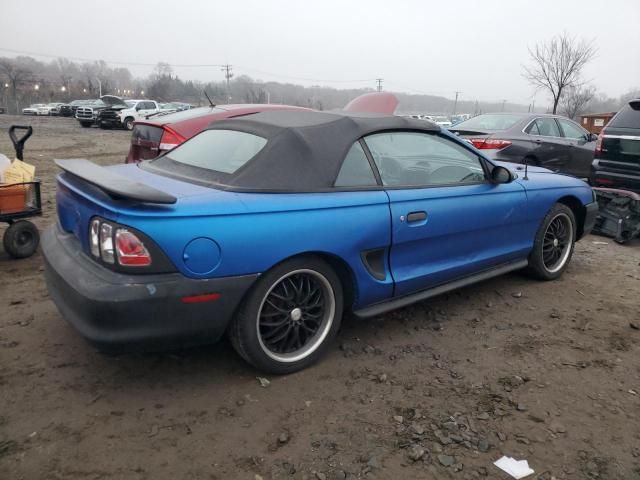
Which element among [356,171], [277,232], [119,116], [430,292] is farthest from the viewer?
[119,116]

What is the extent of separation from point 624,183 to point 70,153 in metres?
12.9

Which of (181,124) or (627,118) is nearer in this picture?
(181,124)

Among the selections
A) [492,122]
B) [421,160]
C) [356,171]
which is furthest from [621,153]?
[356,171]

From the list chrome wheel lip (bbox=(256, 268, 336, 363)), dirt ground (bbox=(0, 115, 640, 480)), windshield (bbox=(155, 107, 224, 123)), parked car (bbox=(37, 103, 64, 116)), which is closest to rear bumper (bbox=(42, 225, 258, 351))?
chrome wheel lip (bbox=(256, 268, 336, 363))

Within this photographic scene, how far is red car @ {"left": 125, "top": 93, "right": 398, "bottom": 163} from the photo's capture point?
511cm

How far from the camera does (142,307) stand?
2.28 meters

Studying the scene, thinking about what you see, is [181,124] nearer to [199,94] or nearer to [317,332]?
[317,332]

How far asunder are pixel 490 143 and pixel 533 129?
888 millimetres

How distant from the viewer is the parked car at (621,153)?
6.21 metres

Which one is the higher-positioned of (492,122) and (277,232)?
(492,122)

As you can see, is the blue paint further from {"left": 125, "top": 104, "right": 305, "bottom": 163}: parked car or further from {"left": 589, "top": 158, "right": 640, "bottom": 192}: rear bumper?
{"left": 589, "top": 158, "right": 640, "bottom": 192}: rear bumper

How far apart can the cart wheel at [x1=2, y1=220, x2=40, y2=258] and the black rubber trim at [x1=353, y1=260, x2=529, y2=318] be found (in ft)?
11.1

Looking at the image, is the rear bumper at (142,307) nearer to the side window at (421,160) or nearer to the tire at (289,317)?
the tire at (289,317)

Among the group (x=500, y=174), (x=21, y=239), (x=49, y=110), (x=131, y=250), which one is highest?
(x=49, y=110)
